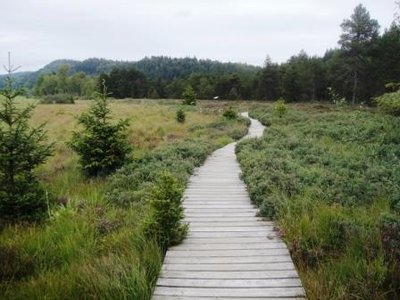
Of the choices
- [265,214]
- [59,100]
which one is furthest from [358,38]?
[265,214]

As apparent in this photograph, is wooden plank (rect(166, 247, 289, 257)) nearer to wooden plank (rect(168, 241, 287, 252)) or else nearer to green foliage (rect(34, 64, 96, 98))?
wooden plank (rect(168, 241, 287, 252))

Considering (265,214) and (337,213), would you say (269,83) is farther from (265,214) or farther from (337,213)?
(337,213)

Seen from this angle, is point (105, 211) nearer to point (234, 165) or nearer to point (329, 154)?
point (234, 165)

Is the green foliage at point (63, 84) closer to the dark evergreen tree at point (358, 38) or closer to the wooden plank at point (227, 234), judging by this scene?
the dark evergreen tree at point (358, 38)

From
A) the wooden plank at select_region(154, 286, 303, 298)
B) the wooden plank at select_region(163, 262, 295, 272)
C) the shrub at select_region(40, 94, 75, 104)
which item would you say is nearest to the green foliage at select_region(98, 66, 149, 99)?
the shrub at select_region(40, 94, 75, 104)

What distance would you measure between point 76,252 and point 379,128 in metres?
14.8

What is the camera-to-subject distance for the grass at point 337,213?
436 cm

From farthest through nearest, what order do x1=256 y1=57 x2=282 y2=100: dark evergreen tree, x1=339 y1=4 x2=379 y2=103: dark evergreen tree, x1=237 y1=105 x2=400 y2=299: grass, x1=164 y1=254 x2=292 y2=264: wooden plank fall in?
x1=256 y1=57 x2=282 y2=100: dark evergreen tree → x1=339 y1=4 x2=379 y2=103: dark evergreen tree → x1=164 y1=254 x2=292 y2=264: wooden plank → x1=237 y1=105 x2=400 y2=299: grass

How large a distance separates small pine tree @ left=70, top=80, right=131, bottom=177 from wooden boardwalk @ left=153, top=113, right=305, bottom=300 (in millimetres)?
4048

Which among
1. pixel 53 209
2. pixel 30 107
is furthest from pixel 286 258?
pixel 30 107

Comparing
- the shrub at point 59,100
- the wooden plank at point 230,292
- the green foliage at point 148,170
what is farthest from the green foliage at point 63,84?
the wooden plank at point 230,292

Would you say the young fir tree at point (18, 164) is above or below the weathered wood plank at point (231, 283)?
above

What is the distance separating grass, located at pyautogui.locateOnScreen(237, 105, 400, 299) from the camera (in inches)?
172

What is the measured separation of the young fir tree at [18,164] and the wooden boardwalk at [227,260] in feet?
9.89
